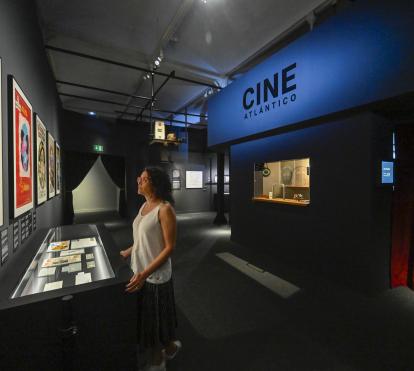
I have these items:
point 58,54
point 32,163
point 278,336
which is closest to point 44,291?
point 32,163

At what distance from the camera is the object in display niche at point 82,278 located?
134 centimetres

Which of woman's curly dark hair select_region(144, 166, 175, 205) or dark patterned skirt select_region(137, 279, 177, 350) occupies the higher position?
woman's curly dark hair select_region(144, 166, 175, 205)

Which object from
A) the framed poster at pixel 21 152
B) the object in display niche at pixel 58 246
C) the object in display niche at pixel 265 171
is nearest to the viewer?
the framed poster at pixel 21 152

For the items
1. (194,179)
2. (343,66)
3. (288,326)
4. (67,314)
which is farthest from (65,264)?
(194,179)

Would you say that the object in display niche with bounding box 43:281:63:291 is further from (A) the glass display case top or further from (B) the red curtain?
(B) the red curtain

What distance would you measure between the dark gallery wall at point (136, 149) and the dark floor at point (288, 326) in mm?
6131

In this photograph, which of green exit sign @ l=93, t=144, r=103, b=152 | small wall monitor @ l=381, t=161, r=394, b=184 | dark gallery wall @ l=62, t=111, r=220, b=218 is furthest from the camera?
green exit sign @ l=93, t=144, r=103, b=152

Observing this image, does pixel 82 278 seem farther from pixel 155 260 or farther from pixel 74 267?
pixel 155 260

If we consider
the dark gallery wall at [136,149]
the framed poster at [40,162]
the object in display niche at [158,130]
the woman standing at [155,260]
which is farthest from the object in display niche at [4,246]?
the dark gallery wall at [136,149]

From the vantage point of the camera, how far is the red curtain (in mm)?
2941

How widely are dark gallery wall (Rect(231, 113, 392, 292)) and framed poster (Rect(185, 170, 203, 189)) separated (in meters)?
6.39

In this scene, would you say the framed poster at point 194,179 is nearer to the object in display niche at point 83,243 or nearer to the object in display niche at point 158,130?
the object in display niche at point 158,130

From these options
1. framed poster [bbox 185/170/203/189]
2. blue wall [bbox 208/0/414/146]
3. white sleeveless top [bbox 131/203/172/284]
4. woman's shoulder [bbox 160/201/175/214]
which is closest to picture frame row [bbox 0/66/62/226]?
white sleeveless top [bbox 131/203/172/284]

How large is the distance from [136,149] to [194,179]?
292 centimetres
